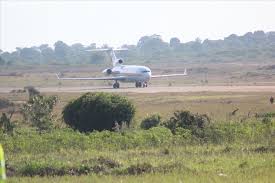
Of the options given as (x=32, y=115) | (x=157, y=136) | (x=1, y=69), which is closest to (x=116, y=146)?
(x=157, y=136)

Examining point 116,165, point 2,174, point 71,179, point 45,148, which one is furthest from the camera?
point 45,148

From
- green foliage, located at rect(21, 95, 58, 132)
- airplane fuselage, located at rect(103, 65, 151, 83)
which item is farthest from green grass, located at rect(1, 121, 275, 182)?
airplane fuselage, located at rect(103, 65, 151, 83)

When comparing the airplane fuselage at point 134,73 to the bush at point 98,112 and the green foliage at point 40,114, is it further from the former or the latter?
the bush at point 98,112

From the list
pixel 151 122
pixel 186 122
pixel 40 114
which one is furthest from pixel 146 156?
pixel 40 114

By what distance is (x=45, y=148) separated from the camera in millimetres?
23062

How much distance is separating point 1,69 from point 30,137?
165199 mm

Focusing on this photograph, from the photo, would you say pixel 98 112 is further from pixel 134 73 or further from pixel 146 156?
pixel 134 73

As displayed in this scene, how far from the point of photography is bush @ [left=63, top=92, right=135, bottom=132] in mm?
29984

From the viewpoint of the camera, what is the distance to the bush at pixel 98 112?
30.0 m

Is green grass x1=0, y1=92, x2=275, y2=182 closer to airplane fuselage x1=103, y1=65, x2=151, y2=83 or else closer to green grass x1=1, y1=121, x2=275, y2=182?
green grass x1=1, y1=121, x2=275, y2=182

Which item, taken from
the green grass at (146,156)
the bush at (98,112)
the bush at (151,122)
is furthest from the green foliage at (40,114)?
the green grass at (146,156)

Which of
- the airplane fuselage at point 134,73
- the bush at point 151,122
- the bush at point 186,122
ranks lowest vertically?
the airplane fuselage at point 134,73

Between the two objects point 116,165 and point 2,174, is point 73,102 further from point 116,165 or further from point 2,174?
point 2,174

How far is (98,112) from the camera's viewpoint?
29969 millimetres
